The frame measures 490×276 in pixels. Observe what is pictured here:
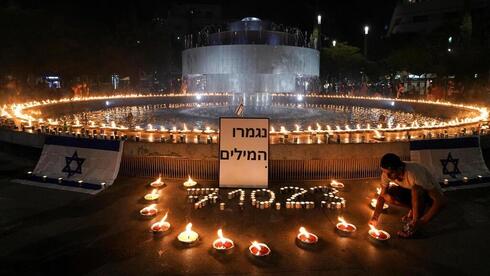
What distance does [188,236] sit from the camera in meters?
5.55

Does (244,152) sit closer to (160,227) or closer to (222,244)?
(160,227)

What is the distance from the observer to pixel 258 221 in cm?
636

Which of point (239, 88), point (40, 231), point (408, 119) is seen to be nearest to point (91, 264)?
point (40, 231)

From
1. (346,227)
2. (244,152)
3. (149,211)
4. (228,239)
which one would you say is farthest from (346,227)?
(149,211)

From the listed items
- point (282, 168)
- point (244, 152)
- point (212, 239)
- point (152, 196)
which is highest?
point (244, 152)

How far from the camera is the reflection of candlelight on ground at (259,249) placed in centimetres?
517

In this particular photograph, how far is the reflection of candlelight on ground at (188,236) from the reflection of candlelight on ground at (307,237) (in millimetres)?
1425

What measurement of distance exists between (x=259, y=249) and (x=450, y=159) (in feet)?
17.0

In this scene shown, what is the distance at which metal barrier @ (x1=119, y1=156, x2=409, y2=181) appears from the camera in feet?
28.1

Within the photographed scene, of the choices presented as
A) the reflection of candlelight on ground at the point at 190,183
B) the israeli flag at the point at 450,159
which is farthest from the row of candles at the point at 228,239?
the israeli flag at the point at 450,159

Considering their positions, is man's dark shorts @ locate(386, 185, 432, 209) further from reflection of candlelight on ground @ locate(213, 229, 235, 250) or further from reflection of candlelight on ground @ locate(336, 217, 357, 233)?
reflection of candlelight on ground @ locate(213, 229, 235, 250)

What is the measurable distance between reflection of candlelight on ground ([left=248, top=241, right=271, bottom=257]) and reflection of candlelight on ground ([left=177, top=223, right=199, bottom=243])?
789 millimetres

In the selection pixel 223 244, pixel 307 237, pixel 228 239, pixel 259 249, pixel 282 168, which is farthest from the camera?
pixel 282 168

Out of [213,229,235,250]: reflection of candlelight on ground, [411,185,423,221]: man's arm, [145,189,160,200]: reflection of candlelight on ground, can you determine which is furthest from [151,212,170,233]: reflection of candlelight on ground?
[411,185,423,221]: man's arm
